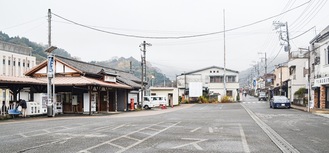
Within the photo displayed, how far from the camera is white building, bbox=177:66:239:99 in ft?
228

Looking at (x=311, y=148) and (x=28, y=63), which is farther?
(x=28, y=63)

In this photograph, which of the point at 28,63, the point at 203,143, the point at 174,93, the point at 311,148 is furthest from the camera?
the point at 28,63

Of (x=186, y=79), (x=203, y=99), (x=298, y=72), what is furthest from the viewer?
(x=186, y=79)

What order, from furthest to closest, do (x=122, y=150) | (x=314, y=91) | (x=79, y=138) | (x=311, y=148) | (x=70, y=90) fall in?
(x=314, y=91) < (x=70, y=90) < (x=79, y=138) < (x=311, y=148) < (x=122, y=150)

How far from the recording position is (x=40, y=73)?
101ft

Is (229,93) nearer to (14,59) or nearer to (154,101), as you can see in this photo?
(154,101)

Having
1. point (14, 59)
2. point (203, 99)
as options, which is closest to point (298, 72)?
point (203, 99)

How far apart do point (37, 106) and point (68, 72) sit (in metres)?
5.67

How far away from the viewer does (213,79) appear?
7162 centimetres

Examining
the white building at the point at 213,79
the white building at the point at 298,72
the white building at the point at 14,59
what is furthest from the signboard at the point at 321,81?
the white building at the point at 14,59

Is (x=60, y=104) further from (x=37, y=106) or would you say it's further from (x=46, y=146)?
(x=46, y=146)

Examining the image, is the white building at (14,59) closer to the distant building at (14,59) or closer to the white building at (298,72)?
the distant building at (14,59)

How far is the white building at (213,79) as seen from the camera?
69.6 metres

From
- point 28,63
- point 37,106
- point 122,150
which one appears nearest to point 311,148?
point 122,150
